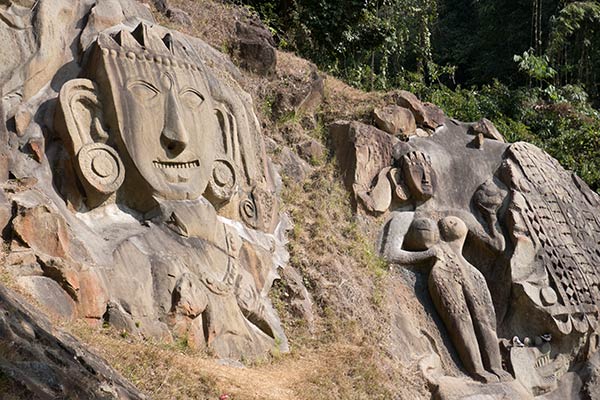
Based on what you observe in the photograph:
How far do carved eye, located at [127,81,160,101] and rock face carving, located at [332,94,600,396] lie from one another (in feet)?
11.5

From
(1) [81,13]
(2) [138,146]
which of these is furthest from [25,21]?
(2) [138,146]

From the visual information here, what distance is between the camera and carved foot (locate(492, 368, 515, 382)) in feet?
30.4

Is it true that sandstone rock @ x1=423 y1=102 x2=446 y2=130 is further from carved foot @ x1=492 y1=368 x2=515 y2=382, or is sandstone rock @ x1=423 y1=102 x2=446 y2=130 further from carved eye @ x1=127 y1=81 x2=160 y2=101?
carved eye @ x1=127 y1=81 x2=160 y2=101

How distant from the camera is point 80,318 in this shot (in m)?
6.08

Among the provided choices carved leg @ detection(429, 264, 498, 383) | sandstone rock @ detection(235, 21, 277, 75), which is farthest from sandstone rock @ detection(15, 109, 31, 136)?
sandstone rock @ detection(235, 21, 277, 75)

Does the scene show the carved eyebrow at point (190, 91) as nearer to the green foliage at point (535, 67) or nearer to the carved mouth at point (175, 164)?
the carved mouth at point (175, 164)

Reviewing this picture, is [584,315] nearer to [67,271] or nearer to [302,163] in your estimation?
[302,163]

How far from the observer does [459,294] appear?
378 inches

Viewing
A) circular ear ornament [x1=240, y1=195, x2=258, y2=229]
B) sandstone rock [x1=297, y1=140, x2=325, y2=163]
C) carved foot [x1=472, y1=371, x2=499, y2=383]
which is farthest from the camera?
sandstone rock [x1=297, y1=140, x2=325, y2=163]

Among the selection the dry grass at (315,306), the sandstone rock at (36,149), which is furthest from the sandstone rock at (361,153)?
the sandstone rock at (36,149)

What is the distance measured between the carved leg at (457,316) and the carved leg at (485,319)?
0.08m

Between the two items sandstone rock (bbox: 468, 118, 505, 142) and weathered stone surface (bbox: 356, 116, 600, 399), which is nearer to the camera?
weathered stone surface (bbox: 356, 116, 600, 399)

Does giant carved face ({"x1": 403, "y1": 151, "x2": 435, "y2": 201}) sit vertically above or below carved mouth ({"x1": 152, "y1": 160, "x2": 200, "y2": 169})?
below

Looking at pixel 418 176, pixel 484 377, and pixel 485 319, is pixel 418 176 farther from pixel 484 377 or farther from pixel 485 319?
pixel 484 377
